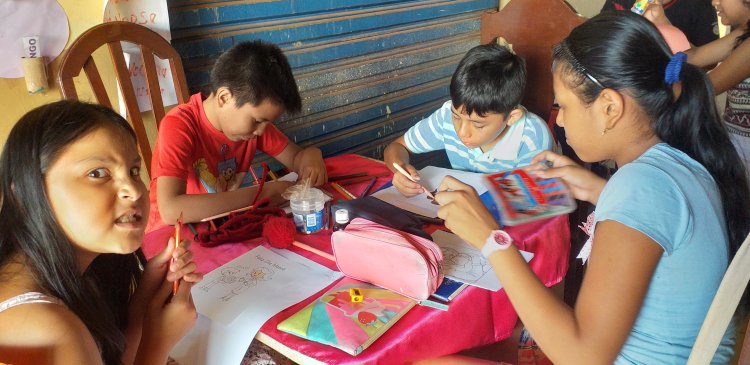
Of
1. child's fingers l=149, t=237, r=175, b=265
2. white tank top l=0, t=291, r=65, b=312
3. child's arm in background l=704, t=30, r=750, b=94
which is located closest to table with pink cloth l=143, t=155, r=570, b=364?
child's fingers l=149, t=237, r=175, b=265

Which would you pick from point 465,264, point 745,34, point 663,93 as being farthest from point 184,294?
point 745,34

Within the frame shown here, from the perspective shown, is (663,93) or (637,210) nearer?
(637,210)

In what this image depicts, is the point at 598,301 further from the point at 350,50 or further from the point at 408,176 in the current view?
the point at 350,50

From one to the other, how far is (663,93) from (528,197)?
0.41 meters

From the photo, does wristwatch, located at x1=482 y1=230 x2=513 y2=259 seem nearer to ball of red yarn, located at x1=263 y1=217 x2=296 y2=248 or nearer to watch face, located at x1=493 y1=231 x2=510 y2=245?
watch face, located at x1=493 y1=231 x2=510 y2=245

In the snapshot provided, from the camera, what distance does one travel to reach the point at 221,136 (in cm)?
173

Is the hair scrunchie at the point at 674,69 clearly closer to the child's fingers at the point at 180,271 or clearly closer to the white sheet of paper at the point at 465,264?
the white sheet of paper at the point at 465,264

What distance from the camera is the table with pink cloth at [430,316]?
93 cm

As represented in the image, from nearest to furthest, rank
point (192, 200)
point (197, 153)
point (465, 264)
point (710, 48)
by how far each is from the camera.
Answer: point (465, 264) → point (192, 200) → point (197, 153) → point (710, 48)

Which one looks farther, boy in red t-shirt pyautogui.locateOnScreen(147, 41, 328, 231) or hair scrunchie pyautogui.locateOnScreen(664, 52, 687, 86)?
boy in red t-shirt pyautogui.locateOnScreen(147, 41, 328, 231)

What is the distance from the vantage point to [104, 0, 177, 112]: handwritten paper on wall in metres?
1.71

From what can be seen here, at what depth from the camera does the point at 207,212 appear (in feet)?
4.70

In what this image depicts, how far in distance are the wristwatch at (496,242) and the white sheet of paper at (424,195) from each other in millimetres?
419

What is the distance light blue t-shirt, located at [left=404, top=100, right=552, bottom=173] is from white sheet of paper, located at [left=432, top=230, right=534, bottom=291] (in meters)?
0.61
